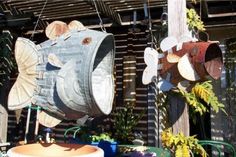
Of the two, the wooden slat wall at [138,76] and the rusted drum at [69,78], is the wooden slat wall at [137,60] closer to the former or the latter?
the wooden slat wall at [138,76]

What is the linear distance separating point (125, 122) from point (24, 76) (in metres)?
4.01

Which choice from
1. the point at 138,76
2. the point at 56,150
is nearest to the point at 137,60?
the point at 138,76

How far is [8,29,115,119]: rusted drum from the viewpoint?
5.18 feet

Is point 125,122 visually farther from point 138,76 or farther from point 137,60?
point 137,60

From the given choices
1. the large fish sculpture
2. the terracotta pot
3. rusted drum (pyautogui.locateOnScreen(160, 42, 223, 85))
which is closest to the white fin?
the large fish sculpture

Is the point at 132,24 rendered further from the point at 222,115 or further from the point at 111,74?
the point at 111,74

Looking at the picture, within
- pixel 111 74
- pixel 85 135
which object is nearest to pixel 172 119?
pixel 111 74

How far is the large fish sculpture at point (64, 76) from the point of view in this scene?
1589 mm

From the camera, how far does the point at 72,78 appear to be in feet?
5.23

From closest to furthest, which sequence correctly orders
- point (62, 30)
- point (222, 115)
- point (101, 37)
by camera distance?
point (101, 37), point (62, 30), point (222, 115)

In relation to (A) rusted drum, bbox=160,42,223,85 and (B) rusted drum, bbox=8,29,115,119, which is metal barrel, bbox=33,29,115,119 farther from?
(A) rusted drum, bbox=160,42,223,85

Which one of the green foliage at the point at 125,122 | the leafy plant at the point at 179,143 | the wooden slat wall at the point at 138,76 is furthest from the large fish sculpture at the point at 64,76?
the wooden slat wall at the point at 138,76

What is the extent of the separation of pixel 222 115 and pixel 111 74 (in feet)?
12.5

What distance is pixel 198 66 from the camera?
207cm
